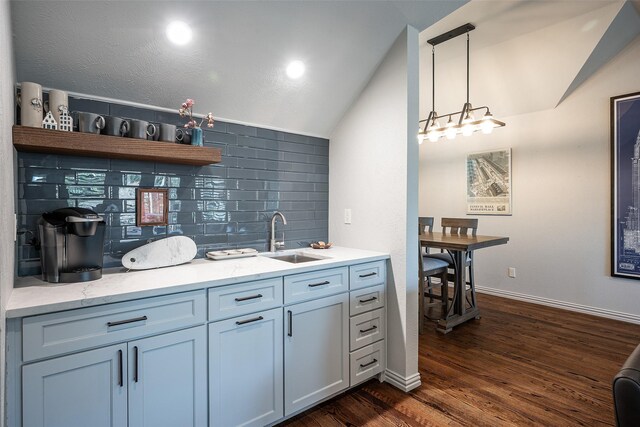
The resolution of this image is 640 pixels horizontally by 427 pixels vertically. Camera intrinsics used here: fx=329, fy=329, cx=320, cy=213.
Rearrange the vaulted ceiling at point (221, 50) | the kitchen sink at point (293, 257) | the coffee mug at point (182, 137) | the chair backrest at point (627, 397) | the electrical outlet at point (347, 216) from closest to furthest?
the chair backrest at point (627, 397) < the vaulted ceiling at point (221, 50) < the coffee mug at point (182, 137) < the kitchen sink at point (293, 257) < the electrical outlet at point (347, 216)

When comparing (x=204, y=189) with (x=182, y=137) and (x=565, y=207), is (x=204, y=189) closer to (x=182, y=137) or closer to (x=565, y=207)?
(x=182, y=137)

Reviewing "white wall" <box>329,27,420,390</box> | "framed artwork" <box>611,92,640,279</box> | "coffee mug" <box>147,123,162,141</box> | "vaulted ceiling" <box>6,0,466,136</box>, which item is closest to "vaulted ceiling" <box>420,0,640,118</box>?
"framed artwork" <box>611,92,640,279</box>

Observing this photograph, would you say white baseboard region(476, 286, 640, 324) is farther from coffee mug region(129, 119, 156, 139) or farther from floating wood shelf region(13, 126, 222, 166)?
coffee mug region(129, 119, 156, 139)

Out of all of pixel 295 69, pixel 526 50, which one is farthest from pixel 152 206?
pixel 526 50

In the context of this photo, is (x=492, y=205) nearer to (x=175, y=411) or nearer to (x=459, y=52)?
(x=459, y=52)

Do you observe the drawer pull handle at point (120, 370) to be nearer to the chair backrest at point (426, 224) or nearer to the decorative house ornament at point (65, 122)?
the decorative house ornament at point (65, 122)

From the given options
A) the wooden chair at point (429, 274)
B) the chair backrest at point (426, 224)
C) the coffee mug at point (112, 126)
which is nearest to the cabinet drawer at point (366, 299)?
the wooden chair at point (429, 274)

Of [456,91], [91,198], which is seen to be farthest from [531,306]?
[91,198]

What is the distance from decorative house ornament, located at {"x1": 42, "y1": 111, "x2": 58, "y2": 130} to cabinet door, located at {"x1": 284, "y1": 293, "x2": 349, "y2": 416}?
1451 millimetres

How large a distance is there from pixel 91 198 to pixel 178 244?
0.51 metres

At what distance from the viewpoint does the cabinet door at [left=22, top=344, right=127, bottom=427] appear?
1.18 m

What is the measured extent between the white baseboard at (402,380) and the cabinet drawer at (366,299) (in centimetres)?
49

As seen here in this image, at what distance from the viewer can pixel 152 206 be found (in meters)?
1.97

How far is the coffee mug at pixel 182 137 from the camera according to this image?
76.5 inches
